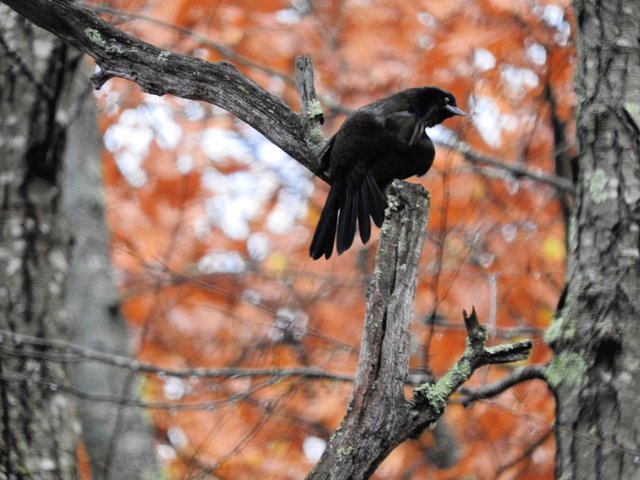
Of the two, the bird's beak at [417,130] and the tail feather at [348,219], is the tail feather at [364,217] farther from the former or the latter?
the bird's beak at [417,130]

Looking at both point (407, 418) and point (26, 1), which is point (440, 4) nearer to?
point (26, 1)

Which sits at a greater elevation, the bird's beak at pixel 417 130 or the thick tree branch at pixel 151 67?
the bird's beak at pixel 417 130

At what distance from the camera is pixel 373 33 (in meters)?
7.37

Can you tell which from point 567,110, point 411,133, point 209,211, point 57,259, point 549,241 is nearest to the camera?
point 411,133

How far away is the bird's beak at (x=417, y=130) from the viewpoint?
3.79 meters

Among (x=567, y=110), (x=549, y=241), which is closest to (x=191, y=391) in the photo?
(x=567, y=110)

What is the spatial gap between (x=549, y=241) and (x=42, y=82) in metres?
4.44

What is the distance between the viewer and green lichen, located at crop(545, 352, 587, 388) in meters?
3.49

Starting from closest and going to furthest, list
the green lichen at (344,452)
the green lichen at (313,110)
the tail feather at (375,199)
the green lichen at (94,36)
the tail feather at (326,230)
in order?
1. the green lichen at (344,452)
2. the green lichen at (94,36)
3. the green lichen at (313,110)
4. the tail feather at (375,199)
5. the tail feather at (326,230)

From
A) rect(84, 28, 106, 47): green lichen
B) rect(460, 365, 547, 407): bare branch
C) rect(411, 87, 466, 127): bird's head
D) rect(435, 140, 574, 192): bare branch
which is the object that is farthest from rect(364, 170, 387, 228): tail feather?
rect(435, 140, 574, 192): bare branch

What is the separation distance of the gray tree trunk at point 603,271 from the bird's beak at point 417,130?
66 cm

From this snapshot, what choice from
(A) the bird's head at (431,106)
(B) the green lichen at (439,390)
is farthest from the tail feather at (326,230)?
(B) the green lichen at (439,390)

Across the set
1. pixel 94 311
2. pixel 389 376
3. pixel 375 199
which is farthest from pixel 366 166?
pixel 94 311

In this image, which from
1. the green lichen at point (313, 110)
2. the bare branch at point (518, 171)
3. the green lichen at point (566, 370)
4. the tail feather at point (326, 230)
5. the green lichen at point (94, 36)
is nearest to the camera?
the green lichen at point (94, 36)
